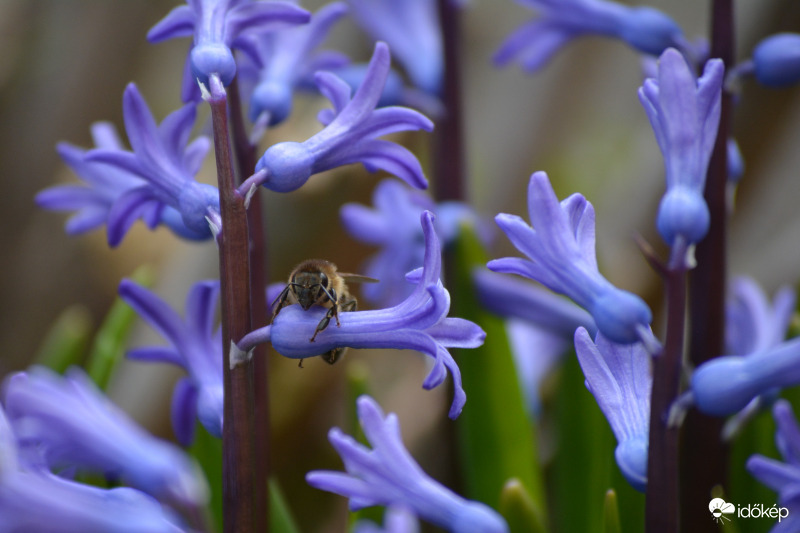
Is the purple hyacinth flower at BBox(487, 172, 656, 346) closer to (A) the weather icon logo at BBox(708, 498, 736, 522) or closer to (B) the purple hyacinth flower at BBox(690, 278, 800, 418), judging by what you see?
(B) the purple hyacinth flower at BBox(690, 278, 800, 418)

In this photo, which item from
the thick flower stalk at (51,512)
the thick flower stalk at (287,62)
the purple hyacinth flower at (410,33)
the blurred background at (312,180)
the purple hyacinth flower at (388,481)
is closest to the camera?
the thick flower stalk at (51,512)

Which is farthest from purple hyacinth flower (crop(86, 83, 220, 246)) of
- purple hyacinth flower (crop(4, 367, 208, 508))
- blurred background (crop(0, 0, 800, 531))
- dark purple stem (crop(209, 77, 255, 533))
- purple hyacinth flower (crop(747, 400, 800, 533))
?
blurred background (crop(0, 0, 800, 531))

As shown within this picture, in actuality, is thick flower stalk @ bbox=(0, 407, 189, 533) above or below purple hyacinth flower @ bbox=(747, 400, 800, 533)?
above

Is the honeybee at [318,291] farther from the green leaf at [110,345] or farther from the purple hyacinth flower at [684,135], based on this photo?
the green leaf at [110,345]

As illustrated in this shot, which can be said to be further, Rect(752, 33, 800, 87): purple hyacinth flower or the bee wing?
Rect(752, 33, 800, 87): purple hyacinth flower

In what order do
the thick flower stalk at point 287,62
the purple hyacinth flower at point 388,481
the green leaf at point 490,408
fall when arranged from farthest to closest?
the green leaf at point 490,408 → the thick flower stalk at point 287,62 → the purple hyacinth flower at point 388,481

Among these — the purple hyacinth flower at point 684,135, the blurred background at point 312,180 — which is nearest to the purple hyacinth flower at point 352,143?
the purple hyacinth flower at point 684,135

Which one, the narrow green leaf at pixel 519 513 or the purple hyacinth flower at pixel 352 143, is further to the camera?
the narrow green leaf at pixel 519 513
